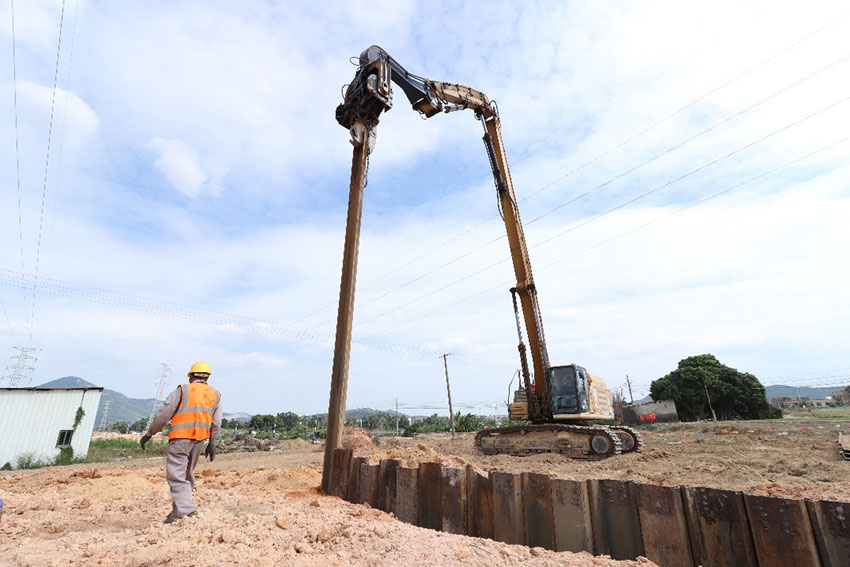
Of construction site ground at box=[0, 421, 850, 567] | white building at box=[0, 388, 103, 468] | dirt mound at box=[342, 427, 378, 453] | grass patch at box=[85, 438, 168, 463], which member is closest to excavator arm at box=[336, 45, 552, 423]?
construction site ground at box=[0, 421, 850, 567]

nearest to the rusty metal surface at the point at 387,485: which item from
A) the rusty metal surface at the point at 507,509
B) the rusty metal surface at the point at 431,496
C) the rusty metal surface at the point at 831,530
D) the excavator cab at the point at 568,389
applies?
the rusty metal surface at the point at 431,496

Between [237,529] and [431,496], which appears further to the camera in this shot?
[431,496]

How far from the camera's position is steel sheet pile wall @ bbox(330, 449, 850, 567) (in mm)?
2428

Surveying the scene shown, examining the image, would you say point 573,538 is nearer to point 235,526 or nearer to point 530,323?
point 235,526

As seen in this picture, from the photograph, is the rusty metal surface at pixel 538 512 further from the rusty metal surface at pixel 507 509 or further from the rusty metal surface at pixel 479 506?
the rusty metal surface at pixel 479 506

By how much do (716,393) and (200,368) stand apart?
157 feet

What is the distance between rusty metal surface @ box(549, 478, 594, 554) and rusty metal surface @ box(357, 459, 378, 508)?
2.44m

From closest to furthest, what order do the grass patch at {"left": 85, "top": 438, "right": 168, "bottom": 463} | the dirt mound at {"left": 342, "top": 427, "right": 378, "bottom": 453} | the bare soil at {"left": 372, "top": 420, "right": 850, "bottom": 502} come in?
1. the bare soil at {"left": 372, "top": 420, "right": 850, "bottom": 502}
2. the dirt mound at {"left": 342, "top": 427, "right": 378, "bottom": 453}
3. the grass patch at {"left": 85, "top": 438, "right": 168, "bottom": 463}

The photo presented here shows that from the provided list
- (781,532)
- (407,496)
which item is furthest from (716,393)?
(781,532)

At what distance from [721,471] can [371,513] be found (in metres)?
8.96

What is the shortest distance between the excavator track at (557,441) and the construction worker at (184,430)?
1061 centimetres

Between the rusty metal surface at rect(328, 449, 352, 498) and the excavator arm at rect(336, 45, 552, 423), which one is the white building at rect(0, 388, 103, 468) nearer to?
the rusty metal surface at rect(328, 449, 352, 498)

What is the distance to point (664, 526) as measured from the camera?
2938mm

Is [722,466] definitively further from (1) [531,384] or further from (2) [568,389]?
(1) [531,384]
